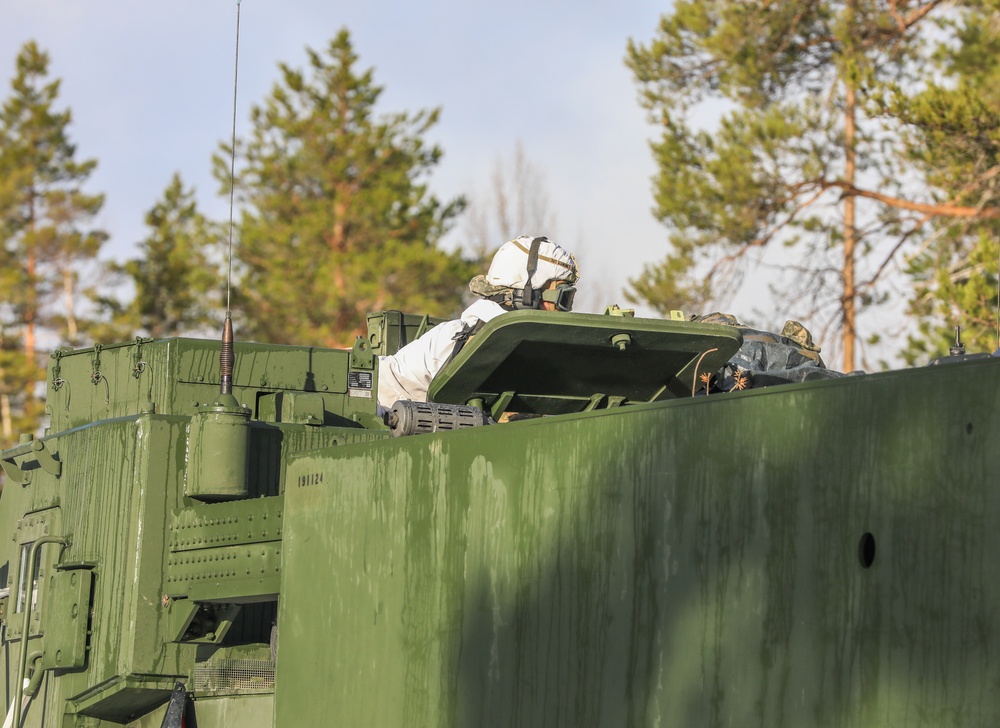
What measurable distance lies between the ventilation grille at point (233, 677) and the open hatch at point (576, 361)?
1418mm

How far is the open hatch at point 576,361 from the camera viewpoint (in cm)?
551

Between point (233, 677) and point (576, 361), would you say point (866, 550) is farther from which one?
point (233, 677)

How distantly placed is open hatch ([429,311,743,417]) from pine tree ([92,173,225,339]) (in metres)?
30.7

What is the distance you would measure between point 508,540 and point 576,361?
1.02 meters

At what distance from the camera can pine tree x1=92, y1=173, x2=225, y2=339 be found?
37.2m

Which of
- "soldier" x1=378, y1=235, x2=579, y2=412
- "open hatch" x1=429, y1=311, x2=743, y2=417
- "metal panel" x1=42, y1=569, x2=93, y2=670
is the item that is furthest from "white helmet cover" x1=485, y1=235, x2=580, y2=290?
"metal panel" x1=42, y1=569, x2=93, y2=670

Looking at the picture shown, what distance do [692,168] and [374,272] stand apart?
10.8 metres

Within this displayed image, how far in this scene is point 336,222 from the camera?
34.7m

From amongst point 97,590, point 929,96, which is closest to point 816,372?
point 97,590

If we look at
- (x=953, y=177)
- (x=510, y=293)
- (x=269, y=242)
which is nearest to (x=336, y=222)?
(x=269, y=242)

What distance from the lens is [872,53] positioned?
22.4 m

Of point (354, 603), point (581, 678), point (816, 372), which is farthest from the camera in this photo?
point (816, 372)

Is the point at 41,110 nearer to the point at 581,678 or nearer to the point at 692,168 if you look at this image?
the point at 692,168

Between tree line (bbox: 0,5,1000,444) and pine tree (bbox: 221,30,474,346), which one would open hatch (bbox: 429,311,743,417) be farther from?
pine tree (bbox: 221,30,474,346)
